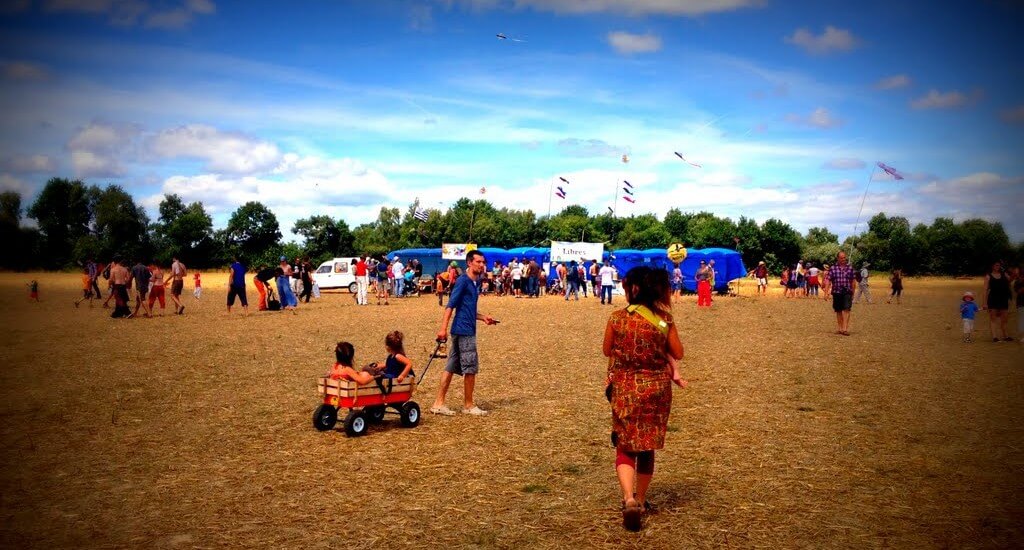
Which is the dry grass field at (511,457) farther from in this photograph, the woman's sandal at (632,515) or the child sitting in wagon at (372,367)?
the child sitting in wagon at (372,367)

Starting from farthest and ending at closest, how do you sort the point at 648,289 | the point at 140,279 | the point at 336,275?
1. the point at 336,275
2. the point at 140,279
3. the point at 648,289

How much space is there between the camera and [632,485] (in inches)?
219

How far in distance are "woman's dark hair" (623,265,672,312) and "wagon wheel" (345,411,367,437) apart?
13.2 ft

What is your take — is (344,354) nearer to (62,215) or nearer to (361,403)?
(361,403)

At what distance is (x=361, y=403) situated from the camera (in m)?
8.57

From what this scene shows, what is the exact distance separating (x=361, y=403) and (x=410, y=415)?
650 mm

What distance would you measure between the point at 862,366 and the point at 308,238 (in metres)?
87.7

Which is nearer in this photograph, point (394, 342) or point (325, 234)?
point (394, 342)

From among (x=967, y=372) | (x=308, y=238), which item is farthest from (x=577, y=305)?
(x=308, y=238)

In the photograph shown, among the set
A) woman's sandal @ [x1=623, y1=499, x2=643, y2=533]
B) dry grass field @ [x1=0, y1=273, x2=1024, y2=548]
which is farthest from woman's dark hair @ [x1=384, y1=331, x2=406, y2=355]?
woman's sandal @ [x1=623, y1=499, x2=643, y2=533]

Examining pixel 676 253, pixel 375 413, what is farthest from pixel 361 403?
pixel 676 253

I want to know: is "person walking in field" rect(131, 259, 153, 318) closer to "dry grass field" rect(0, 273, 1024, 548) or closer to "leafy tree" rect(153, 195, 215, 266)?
"dry grass field" rect(0, 273, 1024, 548)

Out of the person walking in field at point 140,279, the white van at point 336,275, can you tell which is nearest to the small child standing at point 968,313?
the person walking in field at point 140,279

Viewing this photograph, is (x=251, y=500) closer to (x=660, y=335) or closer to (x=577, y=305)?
(x=660, y=335)
